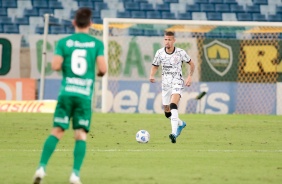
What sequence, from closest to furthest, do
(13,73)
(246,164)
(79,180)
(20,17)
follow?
(79,180) < (246,164) < (13,73) < (20,17)

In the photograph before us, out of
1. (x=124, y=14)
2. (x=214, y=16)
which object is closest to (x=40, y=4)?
(x=124, y=14)

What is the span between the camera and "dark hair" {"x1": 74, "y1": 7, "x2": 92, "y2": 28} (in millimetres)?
8698

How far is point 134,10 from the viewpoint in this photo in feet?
98.3

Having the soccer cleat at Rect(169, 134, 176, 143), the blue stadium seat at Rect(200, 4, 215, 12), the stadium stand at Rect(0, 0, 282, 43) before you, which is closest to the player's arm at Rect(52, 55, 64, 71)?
the soccer cleat at Rect(169, 134, 176, 143)

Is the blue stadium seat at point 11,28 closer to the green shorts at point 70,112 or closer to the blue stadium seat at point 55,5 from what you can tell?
the blue stadium seat at point 55,5

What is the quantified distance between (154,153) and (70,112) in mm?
3852

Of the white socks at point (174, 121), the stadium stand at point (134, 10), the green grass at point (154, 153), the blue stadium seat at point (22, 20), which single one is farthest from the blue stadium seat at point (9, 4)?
the white socks at point (174, 121)

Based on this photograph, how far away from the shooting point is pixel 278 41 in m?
25.7

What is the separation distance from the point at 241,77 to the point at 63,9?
7.32 m

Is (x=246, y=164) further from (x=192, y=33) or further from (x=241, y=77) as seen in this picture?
(x=192, y=33)

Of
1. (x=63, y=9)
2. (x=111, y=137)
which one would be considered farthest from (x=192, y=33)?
(x=111, y=137)

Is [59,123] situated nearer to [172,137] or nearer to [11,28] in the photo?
[172,137]

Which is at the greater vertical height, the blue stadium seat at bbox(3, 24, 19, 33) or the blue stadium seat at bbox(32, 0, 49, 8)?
the blue stadium seat at bbox(32, 0, 49, 8)

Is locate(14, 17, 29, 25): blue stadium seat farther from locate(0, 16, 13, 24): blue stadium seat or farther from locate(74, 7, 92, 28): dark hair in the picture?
locate(74, 7, 92, 28): dark hair
